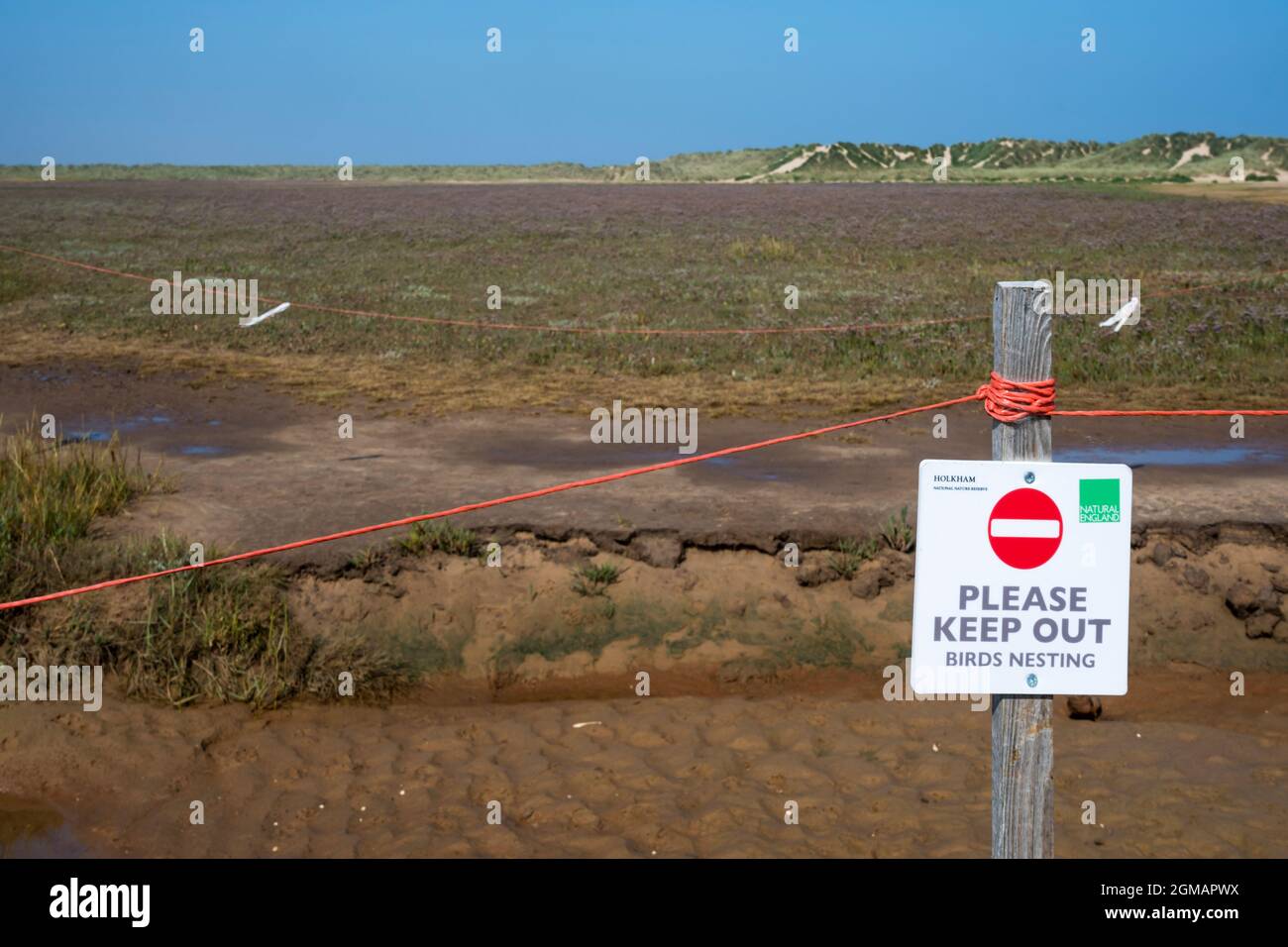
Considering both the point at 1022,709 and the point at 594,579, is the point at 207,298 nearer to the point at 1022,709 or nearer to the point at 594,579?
the point at 594,579

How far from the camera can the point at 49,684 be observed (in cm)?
655

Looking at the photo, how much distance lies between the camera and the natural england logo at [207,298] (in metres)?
18.7

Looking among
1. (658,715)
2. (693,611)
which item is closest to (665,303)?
(693,611)

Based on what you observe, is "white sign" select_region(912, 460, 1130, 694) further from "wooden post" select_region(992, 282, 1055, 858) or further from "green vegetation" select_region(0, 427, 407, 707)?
"green vegetation" select_region(0, 427, 407, 707)

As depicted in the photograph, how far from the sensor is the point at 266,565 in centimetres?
732

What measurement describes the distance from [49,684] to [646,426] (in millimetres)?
5928

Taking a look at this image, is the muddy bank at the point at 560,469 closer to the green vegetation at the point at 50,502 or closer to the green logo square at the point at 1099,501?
the green vegetation at the point at 50,502

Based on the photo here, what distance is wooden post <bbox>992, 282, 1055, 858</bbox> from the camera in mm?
3297

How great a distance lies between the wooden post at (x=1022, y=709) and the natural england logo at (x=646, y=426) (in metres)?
6.94

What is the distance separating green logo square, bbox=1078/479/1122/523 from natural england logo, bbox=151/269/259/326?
15.9m

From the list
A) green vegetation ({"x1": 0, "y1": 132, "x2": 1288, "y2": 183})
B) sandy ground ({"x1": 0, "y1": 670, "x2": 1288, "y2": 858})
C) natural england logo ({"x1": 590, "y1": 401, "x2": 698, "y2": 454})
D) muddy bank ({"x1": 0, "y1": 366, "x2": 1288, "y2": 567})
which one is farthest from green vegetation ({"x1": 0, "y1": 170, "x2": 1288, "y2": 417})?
green vegetation ({"x1": 0, "y1": 132, "x2": 1288, "y2": 183})

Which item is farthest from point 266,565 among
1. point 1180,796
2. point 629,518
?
point 1180,796

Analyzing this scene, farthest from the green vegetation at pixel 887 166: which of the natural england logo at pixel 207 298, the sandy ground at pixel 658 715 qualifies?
the sandy ground at pixel 658 715

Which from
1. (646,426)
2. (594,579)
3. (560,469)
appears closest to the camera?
(594,579)
